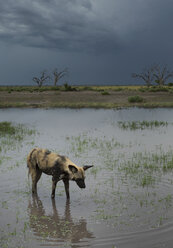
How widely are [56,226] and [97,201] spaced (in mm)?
1766

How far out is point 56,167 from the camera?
8.77 metres

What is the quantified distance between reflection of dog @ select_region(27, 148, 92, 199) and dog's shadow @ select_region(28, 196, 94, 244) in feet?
2.52

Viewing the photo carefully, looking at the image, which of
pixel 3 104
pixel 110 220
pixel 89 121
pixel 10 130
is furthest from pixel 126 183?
pixel 3 104

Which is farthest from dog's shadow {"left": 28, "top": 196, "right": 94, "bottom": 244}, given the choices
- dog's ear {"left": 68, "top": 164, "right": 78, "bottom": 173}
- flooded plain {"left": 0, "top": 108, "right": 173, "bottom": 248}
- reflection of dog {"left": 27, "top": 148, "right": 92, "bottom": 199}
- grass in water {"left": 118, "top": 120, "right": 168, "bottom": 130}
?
grass in water {"left": 118, "top": 120, "right": 168, "bottom": 130}

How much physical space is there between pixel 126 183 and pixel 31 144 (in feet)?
26.1

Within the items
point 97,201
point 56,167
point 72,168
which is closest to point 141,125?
point 97,201

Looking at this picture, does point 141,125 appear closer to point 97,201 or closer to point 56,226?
point 97,201

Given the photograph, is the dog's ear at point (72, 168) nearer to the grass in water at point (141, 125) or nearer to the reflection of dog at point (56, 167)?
the reflection of dog at point (56, 167)

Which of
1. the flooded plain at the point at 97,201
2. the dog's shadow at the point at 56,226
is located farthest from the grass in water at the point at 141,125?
the dog's shadow at the point at 56,226

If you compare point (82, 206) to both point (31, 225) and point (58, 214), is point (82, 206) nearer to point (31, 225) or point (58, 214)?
point (58, 214)

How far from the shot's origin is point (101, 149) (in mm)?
16219

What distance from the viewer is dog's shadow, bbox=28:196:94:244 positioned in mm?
7164

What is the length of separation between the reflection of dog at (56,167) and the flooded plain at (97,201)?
73 centimetres

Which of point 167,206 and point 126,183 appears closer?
point 167,206
